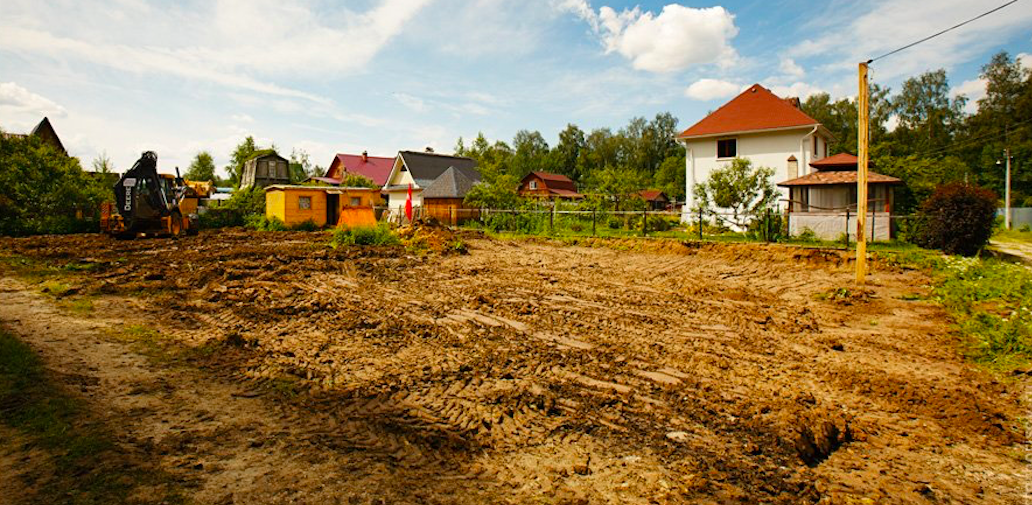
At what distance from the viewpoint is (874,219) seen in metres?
15.9

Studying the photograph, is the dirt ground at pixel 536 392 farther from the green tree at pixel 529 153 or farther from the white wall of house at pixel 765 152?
the green tree at pixel 529 153

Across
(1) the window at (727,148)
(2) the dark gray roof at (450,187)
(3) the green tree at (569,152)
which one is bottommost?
(2) the dark gray roof at (450,187)

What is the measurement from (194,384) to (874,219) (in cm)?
1807

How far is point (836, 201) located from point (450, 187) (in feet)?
64.0

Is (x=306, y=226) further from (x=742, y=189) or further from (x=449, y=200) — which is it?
(x=742, y=189)

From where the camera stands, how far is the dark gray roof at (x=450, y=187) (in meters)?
30.0

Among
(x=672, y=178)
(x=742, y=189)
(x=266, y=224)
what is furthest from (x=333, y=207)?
(x=672, y=178)

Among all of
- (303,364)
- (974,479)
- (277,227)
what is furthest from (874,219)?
(277,227)

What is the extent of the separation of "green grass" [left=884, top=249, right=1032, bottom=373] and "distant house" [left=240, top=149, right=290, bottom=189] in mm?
45705

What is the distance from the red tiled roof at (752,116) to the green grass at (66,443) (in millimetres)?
25269

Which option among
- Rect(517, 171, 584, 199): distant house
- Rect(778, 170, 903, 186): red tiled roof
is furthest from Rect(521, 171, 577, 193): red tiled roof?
Rect(778, 170, 903, 186): red tiled roof

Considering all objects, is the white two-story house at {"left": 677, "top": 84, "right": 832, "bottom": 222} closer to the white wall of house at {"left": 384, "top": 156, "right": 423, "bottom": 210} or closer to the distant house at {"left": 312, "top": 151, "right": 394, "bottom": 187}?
the white wall of house at {"left": 384, "top": 156, "right": 423, "bottom": 210}

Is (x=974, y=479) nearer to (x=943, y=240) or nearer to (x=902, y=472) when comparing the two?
(x=902, y=472)

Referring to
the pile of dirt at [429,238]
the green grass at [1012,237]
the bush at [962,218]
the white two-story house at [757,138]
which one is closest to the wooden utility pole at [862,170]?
the bush at [962,218]
